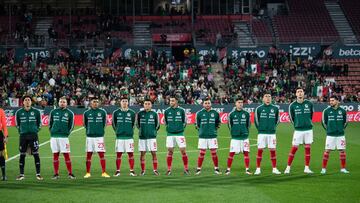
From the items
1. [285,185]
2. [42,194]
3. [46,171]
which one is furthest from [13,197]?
[285,185]

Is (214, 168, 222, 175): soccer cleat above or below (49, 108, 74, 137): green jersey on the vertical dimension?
below

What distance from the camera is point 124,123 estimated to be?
1992 centimetres

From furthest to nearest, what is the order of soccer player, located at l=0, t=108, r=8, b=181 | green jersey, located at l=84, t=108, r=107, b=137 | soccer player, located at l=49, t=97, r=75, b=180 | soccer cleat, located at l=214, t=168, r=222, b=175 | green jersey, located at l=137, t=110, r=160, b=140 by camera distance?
green jersey, located at l=137, t=110, r=160, b=140 < soccer cleat, located at l=214, t=168, r=222, b=175 < green jersey, located at l=84, t=108, r=107, b=137 < soccer player, located at l=49, t=97, r=75, b=180 < soccer player, located at l=0, t=108, r=8, b=181

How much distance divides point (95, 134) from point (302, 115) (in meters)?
6.17

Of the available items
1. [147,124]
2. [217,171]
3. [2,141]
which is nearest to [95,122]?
[147,124]

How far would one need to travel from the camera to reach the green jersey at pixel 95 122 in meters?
19.7

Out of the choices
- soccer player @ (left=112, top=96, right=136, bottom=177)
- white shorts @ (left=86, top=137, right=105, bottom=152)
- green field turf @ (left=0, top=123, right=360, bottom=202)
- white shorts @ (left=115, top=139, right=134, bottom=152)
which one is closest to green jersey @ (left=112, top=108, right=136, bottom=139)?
soccer player @ (left=112, top=96, right=136, bottom=177)

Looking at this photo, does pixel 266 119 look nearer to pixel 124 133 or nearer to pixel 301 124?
pixel 301 124

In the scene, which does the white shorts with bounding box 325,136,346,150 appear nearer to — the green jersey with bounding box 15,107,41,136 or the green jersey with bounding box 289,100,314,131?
the green jersey with bounding box 289,100,314,131

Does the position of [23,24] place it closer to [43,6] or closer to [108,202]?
[43,6]

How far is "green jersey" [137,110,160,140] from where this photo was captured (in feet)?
65.6

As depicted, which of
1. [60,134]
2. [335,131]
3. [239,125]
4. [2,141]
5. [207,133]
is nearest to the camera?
[2,141]

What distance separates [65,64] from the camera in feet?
157

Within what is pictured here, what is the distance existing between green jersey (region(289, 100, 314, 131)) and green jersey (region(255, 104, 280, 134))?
56 cm
